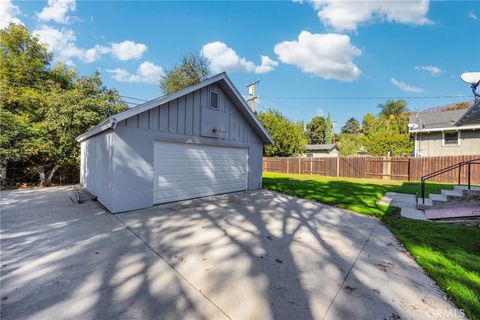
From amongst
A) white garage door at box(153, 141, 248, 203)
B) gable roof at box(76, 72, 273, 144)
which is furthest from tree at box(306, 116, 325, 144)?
white garage door at box(153, 141, 248, 203)

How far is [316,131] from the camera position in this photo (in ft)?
153

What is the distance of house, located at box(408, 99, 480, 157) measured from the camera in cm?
1474

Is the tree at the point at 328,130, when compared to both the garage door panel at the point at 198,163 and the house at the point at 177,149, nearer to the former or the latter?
the house at the point at 177,149

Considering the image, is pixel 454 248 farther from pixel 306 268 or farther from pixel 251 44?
pixel 251 44

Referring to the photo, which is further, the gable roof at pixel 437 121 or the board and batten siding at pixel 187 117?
the gable roof at pixel 437 121

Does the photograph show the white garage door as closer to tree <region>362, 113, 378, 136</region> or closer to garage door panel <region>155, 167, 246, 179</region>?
garage door panel <region>155, 167, 246, 179</region>

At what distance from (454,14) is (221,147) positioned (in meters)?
13.6

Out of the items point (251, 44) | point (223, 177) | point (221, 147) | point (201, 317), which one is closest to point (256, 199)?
point (223, 177)

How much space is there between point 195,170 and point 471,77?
7053 millimetres

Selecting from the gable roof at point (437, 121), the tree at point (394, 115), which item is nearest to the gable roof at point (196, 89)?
the gable roof at point (437, 121)

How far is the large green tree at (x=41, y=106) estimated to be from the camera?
9.56m

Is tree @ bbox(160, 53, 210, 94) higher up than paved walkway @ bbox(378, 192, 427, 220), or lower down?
higher up

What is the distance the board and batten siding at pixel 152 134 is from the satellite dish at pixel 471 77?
6.27 meters

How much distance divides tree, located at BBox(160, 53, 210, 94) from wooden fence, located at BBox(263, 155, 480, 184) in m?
12.3
